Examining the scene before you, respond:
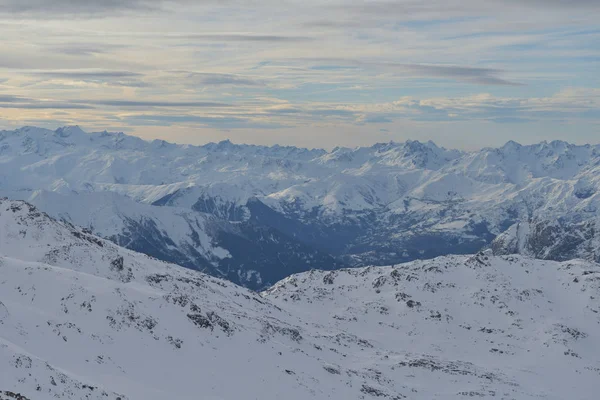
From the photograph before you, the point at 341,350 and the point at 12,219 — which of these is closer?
the point at 341,350

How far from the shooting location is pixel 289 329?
316 ft

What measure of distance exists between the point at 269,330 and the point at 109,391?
42.1 metres

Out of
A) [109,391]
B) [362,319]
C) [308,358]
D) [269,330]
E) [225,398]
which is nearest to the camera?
[109,391]

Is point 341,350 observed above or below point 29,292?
below

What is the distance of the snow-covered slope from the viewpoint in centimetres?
6206

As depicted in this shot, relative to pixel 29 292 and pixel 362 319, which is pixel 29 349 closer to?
pixel 29 292

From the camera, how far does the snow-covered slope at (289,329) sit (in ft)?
204

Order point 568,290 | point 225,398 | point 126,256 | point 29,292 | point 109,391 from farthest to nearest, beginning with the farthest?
point 568,290 < point 126,256 < point 29,292 < point 225,398 < point 109,391

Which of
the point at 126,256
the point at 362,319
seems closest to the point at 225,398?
the point at 126,256

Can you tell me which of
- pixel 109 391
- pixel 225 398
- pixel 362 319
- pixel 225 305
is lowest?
pixel 362 319

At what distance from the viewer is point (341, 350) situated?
10556 centimetres

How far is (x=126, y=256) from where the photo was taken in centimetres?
12212

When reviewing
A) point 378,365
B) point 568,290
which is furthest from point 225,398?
point 568,290

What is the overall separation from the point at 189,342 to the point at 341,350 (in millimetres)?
38973
